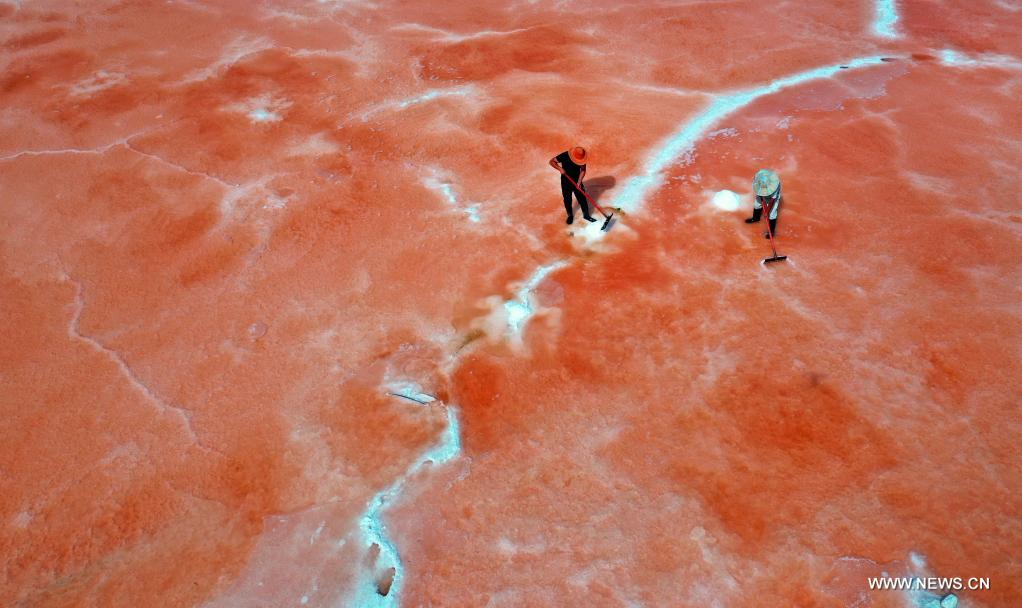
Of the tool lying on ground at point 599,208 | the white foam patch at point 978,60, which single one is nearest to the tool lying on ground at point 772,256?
the tool lying on ground at point 599,208

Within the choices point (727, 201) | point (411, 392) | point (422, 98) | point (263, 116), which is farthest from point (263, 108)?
point (727, 201)

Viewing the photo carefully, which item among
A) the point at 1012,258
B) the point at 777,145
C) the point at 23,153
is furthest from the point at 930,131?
the point at 23,153

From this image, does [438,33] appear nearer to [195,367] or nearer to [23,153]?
[23,153]

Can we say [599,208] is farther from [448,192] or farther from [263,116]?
[263,116]

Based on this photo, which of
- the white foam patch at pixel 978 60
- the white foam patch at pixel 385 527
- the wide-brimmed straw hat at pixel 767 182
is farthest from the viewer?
the white foam patch at pixel 978 60

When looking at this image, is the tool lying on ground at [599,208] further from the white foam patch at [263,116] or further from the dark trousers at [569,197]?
the white foam patch at [263,116]

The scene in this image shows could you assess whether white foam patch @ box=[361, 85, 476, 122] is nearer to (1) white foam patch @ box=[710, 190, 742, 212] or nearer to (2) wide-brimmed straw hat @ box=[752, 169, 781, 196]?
(1) white foam patch @ box=[710, 190, 742, 212]

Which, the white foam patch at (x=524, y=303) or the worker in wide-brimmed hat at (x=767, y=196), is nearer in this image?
the white foam patch at (x=524, y=303)
